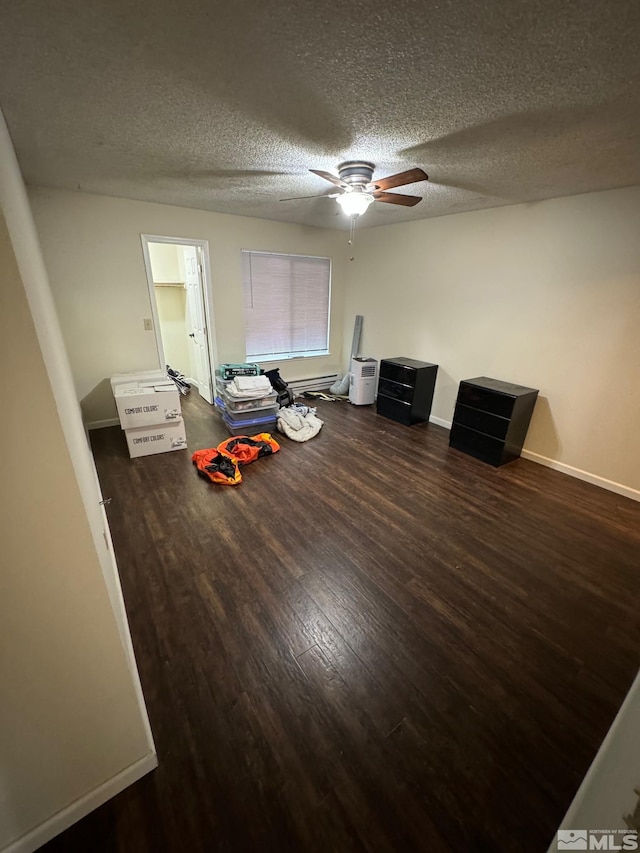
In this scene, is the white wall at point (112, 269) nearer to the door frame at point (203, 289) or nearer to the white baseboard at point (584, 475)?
the door frame at point (203, 289)

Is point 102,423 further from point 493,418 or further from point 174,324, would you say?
point 493,418

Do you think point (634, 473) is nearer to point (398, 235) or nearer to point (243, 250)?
point (398, 235)

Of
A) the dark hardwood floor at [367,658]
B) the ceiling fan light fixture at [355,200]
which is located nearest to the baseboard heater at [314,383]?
the dark hardwood floor at [367,658]

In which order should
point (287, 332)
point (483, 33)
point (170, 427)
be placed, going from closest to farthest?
point (483, 33), point (170, 427), point (287, 332)

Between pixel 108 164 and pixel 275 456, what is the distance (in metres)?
2.62

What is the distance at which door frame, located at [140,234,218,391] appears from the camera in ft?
11.9

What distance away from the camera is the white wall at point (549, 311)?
2668 mm

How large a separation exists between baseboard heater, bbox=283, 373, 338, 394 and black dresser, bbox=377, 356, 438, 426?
1325mm

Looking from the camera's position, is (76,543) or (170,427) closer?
(76,543)

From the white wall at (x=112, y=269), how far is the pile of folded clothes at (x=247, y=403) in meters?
0.88

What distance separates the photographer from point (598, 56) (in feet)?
3.75

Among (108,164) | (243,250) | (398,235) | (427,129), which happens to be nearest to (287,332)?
(243,250)

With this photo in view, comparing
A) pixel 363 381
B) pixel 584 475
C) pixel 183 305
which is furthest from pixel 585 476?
pixel 183 305

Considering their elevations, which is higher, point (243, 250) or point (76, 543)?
point (243, 250)
